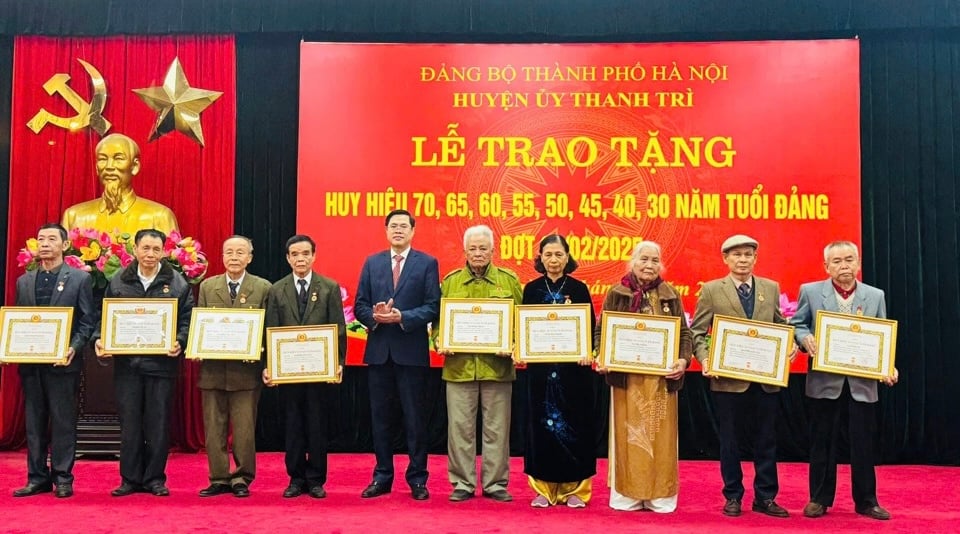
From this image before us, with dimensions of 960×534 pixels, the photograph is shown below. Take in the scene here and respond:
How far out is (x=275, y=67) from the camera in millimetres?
6152

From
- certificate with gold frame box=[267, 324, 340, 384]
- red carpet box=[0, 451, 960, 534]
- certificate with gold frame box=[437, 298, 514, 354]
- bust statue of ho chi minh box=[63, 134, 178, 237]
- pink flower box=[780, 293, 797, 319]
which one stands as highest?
bust statue of ho chi minh box=[63, 134, 178, 237]

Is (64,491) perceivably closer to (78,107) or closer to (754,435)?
(78,107)

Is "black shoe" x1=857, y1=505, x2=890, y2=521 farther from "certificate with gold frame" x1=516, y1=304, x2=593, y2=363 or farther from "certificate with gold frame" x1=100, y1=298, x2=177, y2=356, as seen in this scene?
"certificate with gold frame" x1=100, y1=298, x2=177, y2=356

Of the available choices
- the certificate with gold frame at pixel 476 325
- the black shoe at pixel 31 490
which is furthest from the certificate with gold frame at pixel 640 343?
the black shoe at pixel 31 490

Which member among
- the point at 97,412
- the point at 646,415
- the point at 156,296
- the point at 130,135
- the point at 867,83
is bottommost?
the point at 97,412

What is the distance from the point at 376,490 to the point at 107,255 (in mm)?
2453

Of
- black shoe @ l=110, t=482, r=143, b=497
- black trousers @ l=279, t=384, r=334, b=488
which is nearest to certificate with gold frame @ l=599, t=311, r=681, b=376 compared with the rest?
black trousers @ l=279, t=384, r=334, b=488

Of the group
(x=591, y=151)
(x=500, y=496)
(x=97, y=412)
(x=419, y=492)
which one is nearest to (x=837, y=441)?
(x=500, y=496)

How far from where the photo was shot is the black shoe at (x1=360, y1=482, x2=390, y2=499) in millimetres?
4173

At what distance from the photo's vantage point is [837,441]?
388 cm

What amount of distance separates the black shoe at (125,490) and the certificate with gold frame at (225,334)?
29.7 inches

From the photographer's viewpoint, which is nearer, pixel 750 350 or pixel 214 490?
pixel 750 350

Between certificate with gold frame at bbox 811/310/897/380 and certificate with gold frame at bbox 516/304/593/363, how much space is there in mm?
1050

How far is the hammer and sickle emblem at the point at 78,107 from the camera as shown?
20.0ft
